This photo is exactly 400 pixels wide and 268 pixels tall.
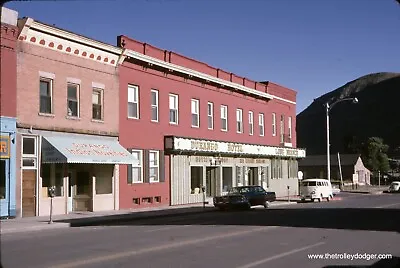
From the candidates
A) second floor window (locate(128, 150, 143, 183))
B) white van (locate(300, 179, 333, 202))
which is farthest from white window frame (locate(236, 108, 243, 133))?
second floor window (locate(128, 150, 143, 183))

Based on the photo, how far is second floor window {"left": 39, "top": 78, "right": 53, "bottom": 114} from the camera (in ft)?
84.4

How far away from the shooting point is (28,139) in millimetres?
24844

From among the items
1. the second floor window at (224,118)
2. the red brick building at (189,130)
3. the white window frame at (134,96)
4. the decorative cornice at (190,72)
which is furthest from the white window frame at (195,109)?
the white window frame at (134,96)

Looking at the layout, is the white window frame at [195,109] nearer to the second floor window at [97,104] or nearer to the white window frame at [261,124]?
the second floor window at [97,104]

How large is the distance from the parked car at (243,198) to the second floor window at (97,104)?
814 cm

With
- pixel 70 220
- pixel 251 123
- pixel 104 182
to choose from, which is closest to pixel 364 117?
pixel 251 123

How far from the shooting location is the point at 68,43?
2706 centimetres

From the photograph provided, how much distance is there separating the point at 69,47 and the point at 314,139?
13379 cm

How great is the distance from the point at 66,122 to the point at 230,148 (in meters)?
16.2

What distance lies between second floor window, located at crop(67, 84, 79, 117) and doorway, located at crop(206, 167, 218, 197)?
14.1 m

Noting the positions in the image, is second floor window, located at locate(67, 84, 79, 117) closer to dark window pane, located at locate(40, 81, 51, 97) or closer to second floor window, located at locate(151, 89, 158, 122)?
dark window pane, located at locate(40, 81, 51, 97)

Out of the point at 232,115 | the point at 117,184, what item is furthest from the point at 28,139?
the point at 232,115

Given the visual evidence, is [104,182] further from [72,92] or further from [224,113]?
[224,113]

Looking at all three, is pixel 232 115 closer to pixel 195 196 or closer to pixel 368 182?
pixel 195 196
